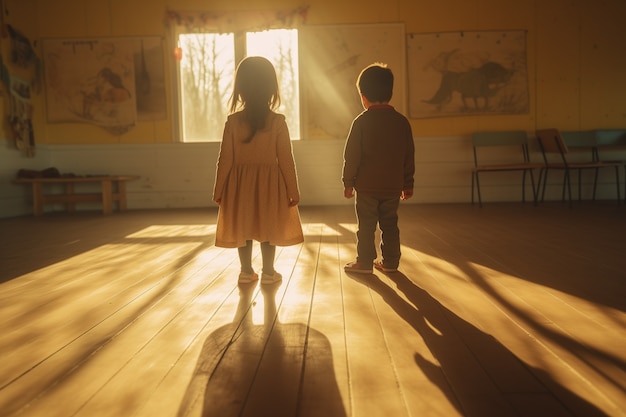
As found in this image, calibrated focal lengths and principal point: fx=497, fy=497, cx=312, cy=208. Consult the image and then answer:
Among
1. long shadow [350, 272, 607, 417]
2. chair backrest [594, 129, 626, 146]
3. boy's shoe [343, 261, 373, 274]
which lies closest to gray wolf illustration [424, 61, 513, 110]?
chair backrest [594, 129, 626, 146]

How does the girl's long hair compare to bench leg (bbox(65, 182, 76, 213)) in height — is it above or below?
above

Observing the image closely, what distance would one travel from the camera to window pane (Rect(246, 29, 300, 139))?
678 cm

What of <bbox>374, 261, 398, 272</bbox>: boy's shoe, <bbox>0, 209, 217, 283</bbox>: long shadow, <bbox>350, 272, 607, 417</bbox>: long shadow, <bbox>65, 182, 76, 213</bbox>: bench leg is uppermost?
<bbox>65, 182, 76, 213</bbox>: bench leg

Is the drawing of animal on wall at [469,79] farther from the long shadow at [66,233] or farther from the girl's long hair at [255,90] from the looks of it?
the girl's long hair at [255,90]

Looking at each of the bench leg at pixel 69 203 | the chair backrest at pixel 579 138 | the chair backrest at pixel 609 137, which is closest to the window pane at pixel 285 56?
the bench leg at pixel 69 203

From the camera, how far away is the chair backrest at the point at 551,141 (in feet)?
19.4

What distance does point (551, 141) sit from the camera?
617 centimetres

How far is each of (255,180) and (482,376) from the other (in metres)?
1.36

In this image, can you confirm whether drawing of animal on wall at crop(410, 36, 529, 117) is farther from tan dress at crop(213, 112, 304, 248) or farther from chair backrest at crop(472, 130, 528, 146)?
tan dress at crop(213, 112, 304, 248)

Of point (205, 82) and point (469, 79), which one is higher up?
point (205, 82)

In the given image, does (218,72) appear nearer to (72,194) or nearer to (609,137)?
(72,194)

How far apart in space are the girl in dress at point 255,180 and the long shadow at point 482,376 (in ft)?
2.57

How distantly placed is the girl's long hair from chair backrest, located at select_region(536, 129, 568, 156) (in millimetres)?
4806

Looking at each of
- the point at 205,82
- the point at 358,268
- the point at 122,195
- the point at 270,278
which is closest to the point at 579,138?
the point at 205,82
